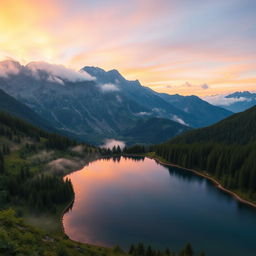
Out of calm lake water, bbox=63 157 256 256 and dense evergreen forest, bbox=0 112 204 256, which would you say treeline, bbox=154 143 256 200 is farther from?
dense evergreen forest, bbox=0 112 204 256

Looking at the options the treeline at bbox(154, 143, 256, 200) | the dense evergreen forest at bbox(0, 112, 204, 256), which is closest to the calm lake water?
the dense evergreen forest at bbox(0, 112, 204, 256)

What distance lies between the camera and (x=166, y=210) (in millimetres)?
106062

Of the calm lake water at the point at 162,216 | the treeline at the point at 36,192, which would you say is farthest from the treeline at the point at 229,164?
the treeline at the point at 36,192

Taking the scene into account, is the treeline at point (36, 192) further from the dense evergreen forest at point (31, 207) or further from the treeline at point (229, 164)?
the treeline at point (229, 164)

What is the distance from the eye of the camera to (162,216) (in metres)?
99.0

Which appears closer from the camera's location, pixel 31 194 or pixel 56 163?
pixel 31 194

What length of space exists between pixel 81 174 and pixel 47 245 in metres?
137

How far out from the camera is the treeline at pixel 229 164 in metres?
131

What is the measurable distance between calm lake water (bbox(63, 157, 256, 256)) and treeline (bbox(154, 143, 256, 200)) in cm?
1006

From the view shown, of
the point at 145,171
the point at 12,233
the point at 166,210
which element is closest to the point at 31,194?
the point at 166,210

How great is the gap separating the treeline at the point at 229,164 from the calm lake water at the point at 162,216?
33.0 ft

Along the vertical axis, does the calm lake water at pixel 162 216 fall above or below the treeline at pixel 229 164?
below

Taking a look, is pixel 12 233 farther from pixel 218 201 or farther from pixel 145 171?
pixel 145 171

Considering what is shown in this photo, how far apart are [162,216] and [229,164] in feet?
259
